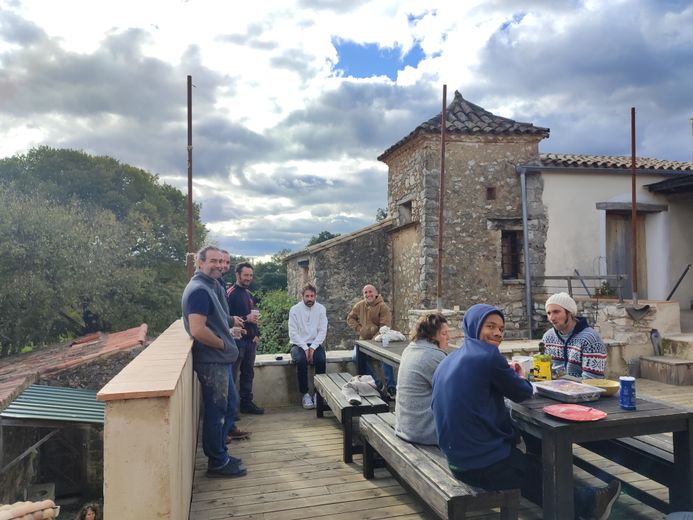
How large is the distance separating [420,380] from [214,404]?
1538 mm

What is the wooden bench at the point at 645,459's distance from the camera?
2.91 meters

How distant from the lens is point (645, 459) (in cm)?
304

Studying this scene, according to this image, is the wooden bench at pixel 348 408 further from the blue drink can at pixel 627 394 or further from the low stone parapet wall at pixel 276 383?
the blue drink can at pixel 627 394

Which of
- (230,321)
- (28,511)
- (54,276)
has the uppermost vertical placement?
(54,276)

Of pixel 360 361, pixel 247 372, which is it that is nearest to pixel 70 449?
pixel 247 372

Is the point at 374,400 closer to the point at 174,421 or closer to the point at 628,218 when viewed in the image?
the point at 174,421

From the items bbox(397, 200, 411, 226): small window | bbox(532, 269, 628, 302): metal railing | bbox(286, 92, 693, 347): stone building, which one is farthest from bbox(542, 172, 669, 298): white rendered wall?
bbox(397, 200, 411, 226): small window

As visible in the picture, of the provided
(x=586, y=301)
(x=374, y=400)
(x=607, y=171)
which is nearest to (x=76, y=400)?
(x=374, y=400)

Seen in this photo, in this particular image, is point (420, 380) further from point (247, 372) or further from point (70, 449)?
point (70, 449)

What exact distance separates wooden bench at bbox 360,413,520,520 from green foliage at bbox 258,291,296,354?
917cm

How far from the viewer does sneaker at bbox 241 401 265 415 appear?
5418 millimetres

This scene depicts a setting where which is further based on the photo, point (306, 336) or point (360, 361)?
point (360, 361)

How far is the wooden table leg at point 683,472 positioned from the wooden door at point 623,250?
960cm

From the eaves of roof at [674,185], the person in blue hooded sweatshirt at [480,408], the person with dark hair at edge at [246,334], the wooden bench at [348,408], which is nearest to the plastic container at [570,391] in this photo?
the person in blue hooded sweatshirt at [480,408]
